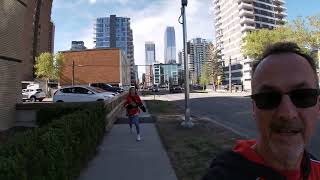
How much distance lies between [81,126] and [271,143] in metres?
7.92

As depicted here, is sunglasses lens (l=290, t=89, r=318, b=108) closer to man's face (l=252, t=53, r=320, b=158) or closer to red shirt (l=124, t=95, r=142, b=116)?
man's face (l=252, t=53, r=320, b=158)

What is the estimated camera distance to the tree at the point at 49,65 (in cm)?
8656

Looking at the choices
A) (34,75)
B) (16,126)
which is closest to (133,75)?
(34,75)

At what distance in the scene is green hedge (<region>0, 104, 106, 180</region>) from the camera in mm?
4570

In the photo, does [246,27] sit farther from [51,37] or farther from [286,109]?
[286,109]

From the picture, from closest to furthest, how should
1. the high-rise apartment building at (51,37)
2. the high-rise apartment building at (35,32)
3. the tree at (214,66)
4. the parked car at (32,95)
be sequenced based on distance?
the parked car at (32,95), the high-rise apartment building at (35,32), the high-rise apartment building at (51,37), the tree at (214,66)

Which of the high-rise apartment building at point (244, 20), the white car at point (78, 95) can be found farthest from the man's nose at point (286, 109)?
the high-rise apartment building at point (244, 20)

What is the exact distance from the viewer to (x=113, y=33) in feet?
596

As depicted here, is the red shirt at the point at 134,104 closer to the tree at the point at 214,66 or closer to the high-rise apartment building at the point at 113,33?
the tree at the point at 214,66

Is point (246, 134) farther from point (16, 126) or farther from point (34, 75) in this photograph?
point (34, 75)

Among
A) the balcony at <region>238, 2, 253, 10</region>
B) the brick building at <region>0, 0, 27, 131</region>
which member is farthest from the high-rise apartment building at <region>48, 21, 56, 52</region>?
the brick building at <region>0, 0, 27, 131</region>

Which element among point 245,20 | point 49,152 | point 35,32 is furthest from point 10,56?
point 245,20

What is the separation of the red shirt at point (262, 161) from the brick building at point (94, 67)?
96310 mm

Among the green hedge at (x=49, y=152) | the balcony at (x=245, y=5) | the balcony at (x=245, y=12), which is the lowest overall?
the green hedge at (x=49, y=152)
